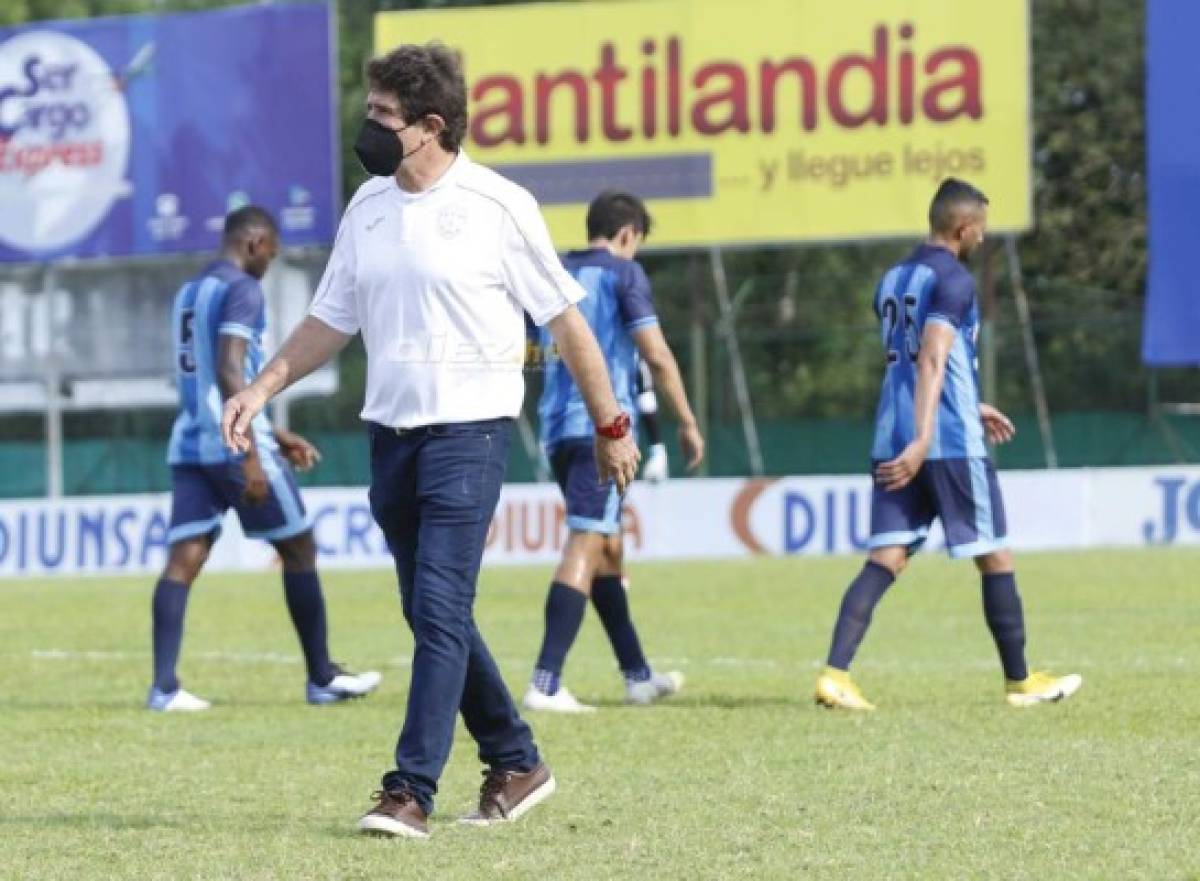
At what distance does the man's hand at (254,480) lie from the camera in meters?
10.6

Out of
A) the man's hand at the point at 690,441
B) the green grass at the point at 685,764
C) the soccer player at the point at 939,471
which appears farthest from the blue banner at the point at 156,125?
the soccer player at the point at 939,471

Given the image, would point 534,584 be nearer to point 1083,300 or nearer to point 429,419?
point 429,419

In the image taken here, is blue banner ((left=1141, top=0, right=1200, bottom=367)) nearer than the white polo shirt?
No

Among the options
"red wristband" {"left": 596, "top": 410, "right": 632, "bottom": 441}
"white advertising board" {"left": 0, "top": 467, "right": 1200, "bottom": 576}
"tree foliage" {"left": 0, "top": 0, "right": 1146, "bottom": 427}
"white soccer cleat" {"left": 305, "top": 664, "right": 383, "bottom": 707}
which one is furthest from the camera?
"tree foliage" {"left": 0, "top": 0, "right": 1146, "bottom": 427}

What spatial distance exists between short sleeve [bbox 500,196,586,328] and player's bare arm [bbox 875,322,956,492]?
3.33m

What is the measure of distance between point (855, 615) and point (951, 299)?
1233mm

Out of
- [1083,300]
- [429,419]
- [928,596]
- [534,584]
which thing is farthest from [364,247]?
[1083,300]

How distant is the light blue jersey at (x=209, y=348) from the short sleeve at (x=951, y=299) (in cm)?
272

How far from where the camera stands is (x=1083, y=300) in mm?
38406

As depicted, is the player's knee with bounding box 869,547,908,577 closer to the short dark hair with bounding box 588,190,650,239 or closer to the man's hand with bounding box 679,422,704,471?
the man's hand with bounding box 679,422,704,471

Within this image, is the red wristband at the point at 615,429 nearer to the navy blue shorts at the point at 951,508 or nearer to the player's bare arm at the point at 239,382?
the navy blue shorts at the point at 951,508

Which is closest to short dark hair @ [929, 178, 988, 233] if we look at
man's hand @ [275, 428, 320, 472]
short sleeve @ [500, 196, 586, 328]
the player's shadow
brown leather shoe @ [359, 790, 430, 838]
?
the player's shadow

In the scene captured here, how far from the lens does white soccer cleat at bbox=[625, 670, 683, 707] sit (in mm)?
11031

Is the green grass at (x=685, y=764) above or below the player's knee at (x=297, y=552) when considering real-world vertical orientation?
below
